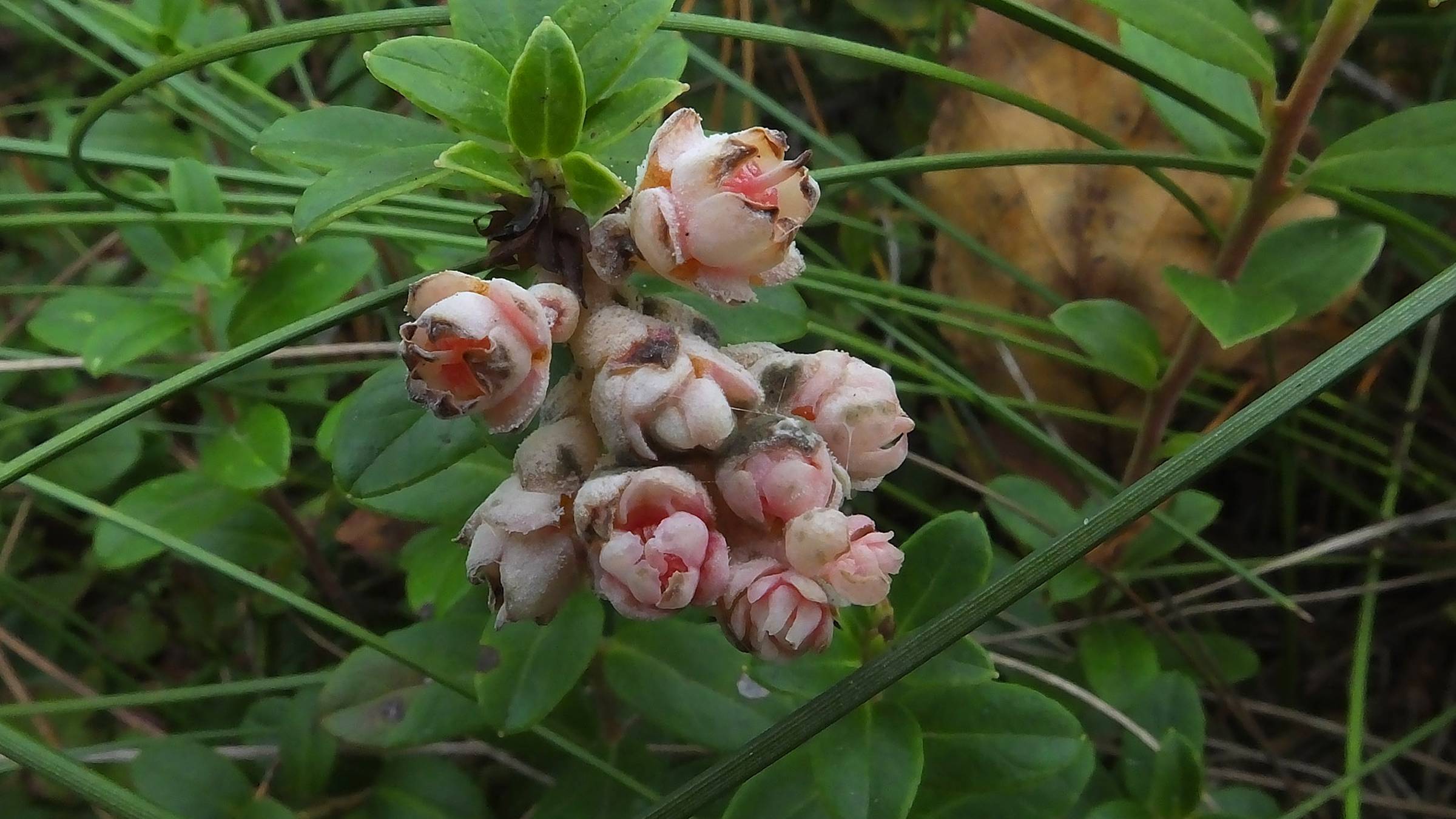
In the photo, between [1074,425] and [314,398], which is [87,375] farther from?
[1074,425]

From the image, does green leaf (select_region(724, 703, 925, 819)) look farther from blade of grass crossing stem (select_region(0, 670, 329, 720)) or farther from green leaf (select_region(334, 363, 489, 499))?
blade of grass crossing stem (select_region(0, 670, 329, 720))

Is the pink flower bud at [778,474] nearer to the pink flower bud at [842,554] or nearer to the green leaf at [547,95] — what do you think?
the pink flower bud at [842,554]

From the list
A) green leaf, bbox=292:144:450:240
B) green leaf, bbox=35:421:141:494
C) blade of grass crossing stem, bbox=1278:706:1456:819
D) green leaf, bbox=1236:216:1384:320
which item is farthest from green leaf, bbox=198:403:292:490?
blade of grass crossing stem, bbox=1278:706:1456:819

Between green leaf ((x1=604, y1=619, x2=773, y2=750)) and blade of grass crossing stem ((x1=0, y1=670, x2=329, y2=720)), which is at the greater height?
green leaf ((x1=604, y1=619, x2=773, y2=750))

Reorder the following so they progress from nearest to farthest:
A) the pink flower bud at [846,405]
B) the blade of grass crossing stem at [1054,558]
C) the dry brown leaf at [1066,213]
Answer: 1. the pink flower bud at [846,405]
2. the blade of grass crossing stem at [1054,558]
3. the dry brown leaf at [1066,213]

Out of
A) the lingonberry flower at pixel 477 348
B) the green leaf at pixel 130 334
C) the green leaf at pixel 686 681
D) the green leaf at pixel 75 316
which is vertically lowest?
the green leaf at pixel 686 681

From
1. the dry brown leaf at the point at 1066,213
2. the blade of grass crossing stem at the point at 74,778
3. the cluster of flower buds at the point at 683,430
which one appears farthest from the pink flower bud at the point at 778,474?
the dry brown leaf at the point at 1066,213
